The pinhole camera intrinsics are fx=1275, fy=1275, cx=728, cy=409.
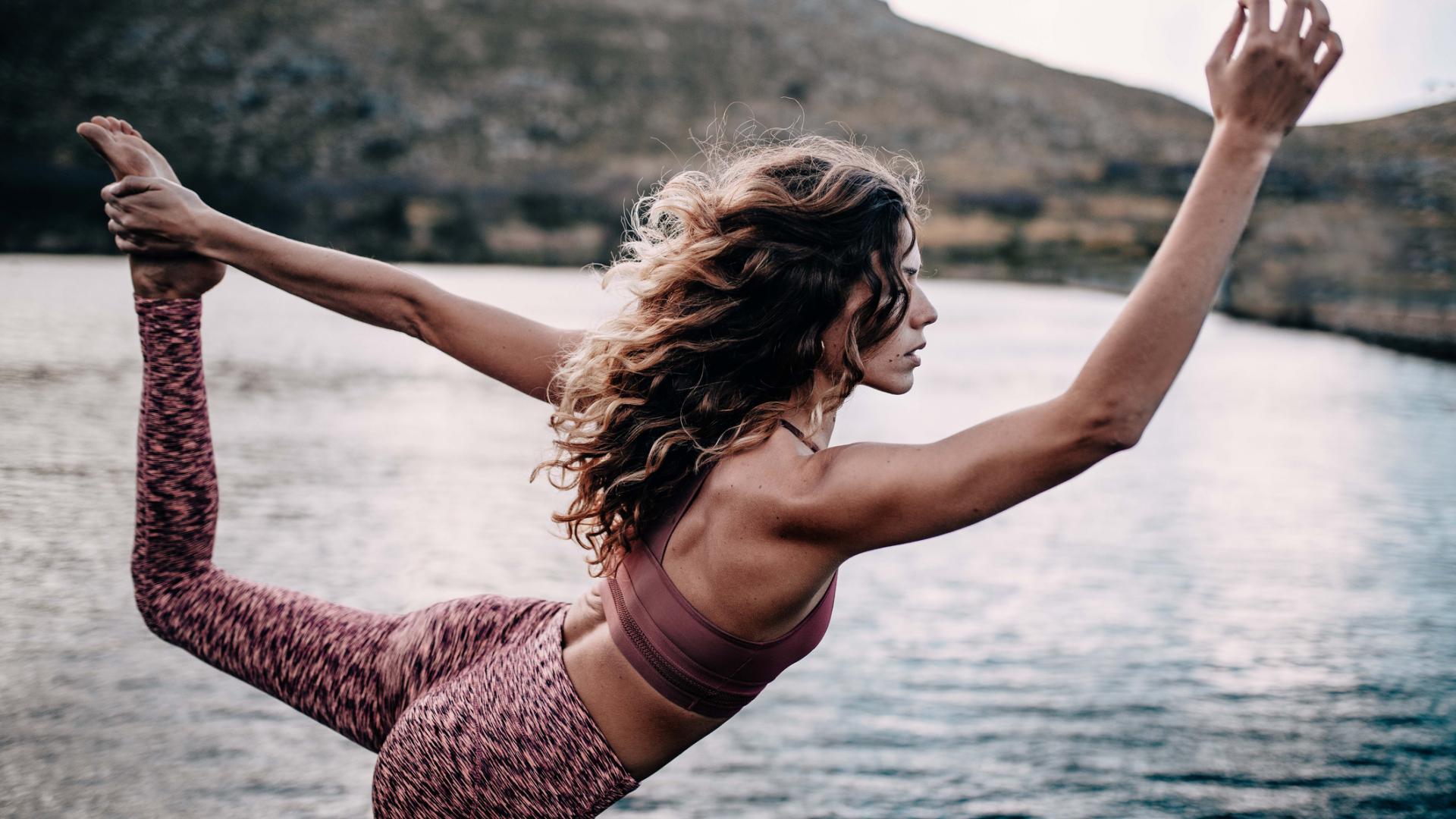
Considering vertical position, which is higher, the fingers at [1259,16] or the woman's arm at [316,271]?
the fingers at [1259,16]

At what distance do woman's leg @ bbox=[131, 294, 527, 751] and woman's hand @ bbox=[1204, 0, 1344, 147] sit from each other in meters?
1.32

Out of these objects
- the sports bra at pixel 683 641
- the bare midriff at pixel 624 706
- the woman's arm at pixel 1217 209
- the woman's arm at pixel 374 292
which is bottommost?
the bare midriff at pixel 624 706

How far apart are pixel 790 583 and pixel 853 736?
9.54 feet

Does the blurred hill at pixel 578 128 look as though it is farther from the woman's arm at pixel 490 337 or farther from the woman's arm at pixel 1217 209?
the woman's arm at pixel 1217 209

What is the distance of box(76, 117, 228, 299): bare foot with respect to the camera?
210 centimetres

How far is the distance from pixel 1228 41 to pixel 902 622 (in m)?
4.78

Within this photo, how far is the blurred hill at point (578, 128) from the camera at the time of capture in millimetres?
64000

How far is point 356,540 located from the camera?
698cm

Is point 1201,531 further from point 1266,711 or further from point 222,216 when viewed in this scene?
point 222,216

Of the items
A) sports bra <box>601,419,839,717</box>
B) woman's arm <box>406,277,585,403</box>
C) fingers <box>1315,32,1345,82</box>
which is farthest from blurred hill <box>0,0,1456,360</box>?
fingers <box>1315,32,1345,82</box>

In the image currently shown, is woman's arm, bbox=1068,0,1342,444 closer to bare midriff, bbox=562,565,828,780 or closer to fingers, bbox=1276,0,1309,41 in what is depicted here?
fingers, bbox=1276,0,1309,41

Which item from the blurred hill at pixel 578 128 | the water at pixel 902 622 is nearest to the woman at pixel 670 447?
the water at pixel 902 622

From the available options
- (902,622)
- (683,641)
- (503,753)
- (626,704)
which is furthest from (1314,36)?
(902,622)

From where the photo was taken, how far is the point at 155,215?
204 cm
